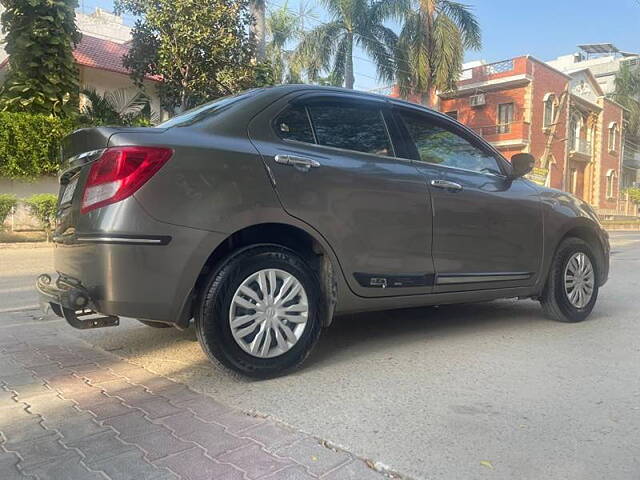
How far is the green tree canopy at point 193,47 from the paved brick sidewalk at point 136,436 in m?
13.0

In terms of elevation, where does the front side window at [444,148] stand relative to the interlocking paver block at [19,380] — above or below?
above

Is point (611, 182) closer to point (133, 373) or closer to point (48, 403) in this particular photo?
point (133, 373)

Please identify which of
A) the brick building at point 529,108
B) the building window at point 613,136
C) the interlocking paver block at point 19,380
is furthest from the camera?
the building window at point 613,136

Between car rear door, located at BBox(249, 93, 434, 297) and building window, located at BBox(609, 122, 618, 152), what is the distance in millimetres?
45839

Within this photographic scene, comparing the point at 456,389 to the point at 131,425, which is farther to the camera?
the point at 456,389

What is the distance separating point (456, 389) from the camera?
331cm

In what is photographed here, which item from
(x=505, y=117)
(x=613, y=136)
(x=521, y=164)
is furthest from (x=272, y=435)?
(x=613, y=136)

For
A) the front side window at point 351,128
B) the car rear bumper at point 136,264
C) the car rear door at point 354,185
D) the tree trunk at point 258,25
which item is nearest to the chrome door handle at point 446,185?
the car rear door at point 354,185

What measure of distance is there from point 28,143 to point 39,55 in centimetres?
232

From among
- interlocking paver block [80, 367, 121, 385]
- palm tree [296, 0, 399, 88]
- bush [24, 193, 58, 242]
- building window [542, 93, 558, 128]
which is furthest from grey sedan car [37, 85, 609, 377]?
building window [542, 93, 558, 128]

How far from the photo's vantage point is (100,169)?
10.0 feet

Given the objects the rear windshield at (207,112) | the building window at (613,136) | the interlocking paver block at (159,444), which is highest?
the building window at (613,136)

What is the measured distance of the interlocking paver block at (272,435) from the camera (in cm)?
255

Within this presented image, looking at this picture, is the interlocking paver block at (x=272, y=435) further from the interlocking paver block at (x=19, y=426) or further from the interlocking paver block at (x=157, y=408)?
the interlocking paver block at (x=19, y=426)
